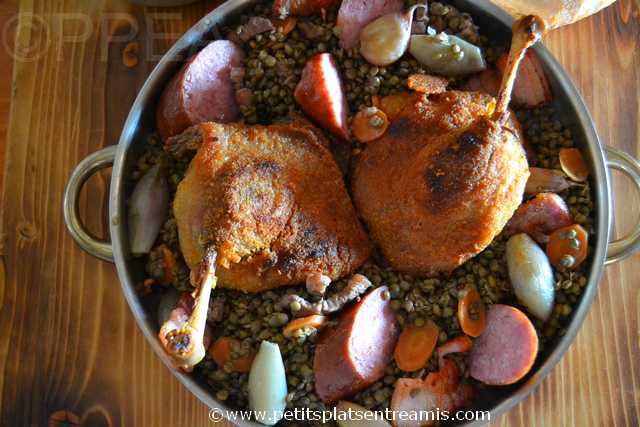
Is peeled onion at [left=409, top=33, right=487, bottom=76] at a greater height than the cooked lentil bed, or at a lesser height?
greater

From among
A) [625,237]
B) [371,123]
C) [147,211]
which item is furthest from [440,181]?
[147,211]

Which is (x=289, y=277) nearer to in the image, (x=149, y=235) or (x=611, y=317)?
(x=149, y=235)

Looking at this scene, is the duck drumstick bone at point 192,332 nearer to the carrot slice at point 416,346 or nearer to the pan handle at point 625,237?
the carrot slice at point 416,346

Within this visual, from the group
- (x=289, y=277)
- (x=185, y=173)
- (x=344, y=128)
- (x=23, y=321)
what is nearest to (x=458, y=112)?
(x=344, y=128)

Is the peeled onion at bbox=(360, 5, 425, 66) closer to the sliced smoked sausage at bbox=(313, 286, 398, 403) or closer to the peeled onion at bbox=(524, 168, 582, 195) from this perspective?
the peeled onion at bbox=(524, 168, 582, 195)

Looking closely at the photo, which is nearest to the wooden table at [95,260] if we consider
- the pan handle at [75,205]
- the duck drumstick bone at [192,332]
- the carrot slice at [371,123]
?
the pan handle at [75,205]

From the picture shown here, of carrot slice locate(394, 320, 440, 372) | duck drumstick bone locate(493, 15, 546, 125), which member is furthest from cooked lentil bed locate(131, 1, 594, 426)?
duck drumstick bone locate(493, 15, 546, 125)
